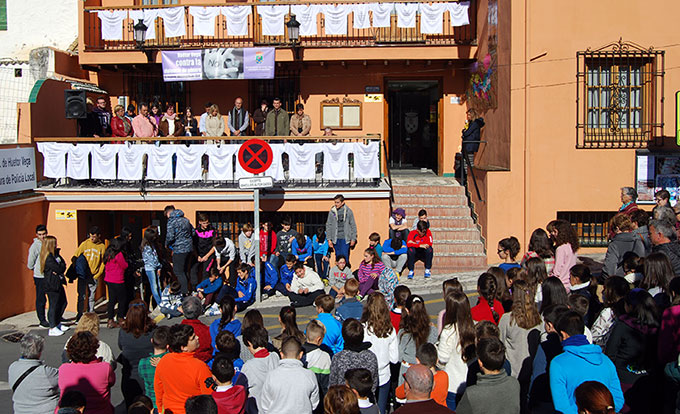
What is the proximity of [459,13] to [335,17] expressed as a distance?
3180mm

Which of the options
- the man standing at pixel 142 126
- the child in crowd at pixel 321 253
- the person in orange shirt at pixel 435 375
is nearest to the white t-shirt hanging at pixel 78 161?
the man standing at pixel 142 126

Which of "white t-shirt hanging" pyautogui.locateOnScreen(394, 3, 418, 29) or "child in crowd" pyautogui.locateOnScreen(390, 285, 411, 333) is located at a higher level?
"white t-shirt hanging" pyautogui.locateOnScreen(394, 3, 418, 29)

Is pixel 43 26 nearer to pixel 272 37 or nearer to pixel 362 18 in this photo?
pixel 272 37

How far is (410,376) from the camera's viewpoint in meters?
5.36

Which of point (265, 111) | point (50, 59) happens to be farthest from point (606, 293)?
point (50, 59)

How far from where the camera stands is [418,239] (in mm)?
14383

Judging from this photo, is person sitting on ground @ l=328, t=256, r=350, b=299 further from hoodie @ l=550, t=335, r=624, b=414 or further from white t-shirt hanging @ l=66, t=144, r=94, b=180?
white t-shirt hanging @ l=66, t=144, r=94, b=180

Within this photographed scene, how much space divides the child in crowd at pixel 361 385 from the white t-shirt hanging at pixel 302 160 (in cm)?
990

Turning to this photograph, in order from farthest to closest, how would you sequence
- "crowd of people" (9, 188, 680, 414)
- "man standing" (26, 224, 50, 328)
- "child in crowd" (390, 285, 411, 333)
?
"man standing" (26, 224, 50, 328) → "child in crowd" (390, 285, 411, 333) → "crowd of people" (9, 188, 680, 414)

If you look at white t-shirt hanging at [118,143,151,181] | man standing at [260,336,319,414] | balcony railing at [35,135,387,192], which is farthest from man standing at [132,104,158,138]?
man standing at [260,336,319,414]

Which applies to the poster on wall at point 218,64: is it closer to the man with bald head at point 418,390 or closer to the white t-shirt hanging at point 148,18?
the white t-shirt hanging at point 148,18

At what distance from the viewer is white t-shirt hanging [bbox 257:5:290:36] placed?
59.1 ft

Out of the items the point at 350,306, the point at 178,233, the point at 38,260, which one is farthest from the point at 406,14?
the point at 350,306

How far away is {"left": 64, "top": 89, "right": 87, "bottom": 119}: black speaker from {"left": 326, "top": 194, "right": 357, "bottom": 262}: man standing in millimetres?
6509
